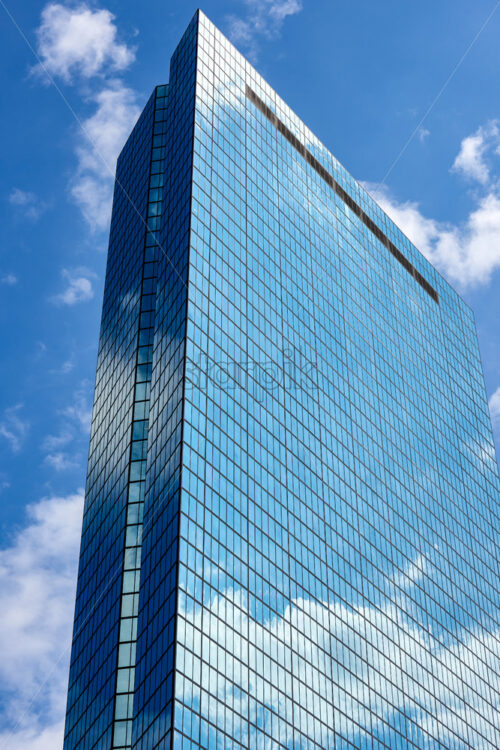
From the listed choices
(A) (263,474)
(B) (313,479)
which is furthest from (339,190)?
(A) (263,474)

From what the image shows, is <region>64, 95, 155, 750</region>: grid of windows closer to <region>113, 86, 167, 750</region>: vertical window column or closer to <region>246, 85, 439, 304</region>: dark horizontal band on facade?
<region>113, 86, 167, 750</region>: vertical window column

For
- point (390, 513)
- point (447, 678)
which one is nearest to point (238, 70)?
point (390, 513)

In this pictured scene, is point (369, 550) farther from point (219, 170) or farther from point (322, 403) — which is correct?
point (219, 170)

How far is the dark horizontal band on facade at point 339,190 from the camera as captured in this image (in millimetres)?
121644

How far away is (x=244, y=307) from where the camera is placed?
9888 centimetres

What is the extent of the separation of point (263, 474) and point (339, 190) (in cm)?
5594

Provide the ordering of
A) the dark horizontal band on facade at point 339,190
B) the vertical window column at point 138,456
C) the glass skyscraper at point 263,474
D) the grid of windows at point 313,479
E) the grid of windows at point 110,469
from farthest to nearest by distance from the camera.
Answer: the dark horizontal band on facade at point 339,190, the grid of windows at point 110,469, the vertical window column at point 138,456, the grid of windows at point 313,479, the glass skyscraper at point 263,474

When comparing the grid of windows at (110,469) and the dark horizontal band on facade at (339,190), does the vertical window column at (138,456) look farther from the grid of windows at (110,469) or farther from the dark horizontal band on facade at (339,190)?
the dark horizontal band on facade at (339,190)

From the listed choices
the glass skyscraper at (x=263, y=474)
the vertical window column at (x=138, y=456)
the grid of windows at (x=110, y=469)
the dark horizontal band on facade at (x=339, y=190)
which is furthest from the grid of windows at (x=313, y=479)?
the grid of windows at (x=110, y=469)

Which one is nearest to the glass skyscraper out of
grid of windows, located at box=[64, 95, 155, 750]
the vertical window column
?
the vertical window column

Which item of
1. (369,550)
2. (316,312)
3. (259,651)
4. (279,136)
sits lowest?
(259,651)

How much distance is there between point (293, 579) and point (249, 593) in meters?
8.64

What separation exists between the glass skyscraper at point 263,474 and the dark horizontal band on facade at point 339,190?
462mm

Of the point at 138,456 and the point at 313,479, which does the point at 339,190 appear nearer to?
the point at 313,479
